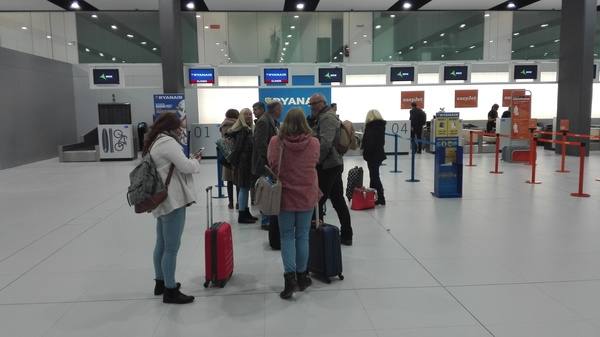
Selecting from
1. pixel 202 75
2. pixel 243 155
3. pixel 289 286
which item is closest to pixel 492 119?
pixel 202 75

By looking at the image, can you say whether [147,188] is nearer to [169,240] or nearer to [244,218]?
[169,240]

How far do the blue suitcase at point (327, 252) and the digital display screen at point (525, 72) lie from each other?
47.1ft

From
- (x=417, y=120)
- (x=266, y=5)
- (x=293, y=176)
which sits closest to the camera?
(x=293, y=176)

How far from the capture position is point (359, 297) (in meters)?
3.91

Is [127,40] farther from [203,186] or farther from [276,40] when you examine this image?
[203,186]

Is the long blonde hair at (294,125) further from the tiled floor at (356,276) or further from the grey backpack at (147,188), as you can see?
the tiled floor at (356,276)

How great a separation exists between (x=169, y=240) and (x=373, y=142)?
4388 millimetres

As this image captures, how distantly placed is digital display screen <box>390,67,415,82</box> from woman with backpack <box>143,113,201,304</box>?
13020 millimetres

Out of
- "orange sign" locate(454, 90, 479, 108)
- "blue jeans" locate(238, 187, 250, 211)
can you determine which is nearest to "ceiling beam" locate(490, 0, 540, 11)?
"orange sign" locate(454, 90, 479, 108)

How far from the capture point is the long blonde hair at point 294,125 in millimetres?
3773

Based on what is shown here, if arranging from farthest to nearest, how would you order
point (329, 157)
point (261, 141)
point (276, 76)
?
point (276, 76)
point (261, 141)
point (329, 157)

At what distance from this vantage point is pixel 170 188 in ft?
11.8

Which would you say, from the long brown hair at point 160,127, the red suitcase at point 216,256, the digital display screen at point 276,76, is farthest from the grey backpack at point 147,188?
the digital display screen at point 276,76

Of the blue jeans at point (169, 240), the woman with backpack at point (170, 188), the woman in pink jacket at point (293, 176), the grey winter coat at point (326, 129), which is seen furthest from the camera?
the grey winter coat at point (326, 129)
